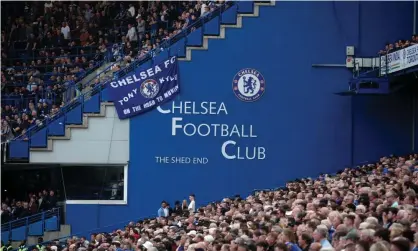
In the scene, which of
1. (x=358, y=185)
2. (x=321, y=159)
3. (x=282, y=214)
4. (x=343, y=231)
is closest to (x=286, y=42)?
(x=321, y=159)

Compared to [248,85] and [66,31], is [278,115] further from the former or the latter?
[66,31]

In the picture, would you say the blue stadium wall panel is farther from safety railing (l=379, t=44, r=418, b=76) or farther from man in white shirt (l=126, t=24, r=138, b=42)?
man in white shirt (l=126, t=24, r=138, b=42)

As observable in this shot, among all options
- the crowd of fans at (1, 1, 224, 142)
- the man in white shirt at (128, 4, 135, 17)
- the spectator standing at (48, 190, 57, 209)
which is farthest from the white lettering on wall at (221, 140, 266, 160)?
the man in white shirt at (128, 4, 135, 17)

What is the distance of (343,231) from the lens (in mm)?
12039

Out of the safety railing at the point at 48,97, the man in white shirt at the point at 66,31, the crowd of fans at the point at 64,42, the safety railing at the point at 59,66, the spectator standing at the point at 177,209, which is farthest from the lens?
the man in white shirt at the point at 66,31

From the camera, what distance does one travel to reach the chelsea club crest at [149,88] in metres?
29.8

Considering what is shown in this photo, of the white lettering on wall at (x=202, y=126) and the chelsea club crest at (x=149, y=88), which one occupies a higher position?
the chelsea club crest at (x=149, y=88)

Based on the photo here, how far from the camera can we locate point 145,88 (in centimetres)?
2986

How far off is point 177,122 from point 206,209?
667 centimetres

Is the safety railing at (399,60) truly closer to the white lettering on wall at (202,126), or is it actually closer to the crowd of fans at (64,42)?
the white lettering on wall at (202,126)

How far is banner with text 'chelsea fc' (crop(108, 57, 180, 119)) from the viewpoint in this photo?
29719 mm

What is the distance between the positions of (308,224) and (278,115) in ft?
54.1

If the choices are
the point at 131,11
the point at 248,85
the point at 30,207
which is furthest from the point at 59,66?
the point at 248,85

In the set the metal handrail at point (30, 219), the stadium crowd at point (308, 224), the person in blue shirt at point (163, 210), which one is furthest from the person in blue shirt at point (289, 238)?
the metal handrail at point (30, 219)
